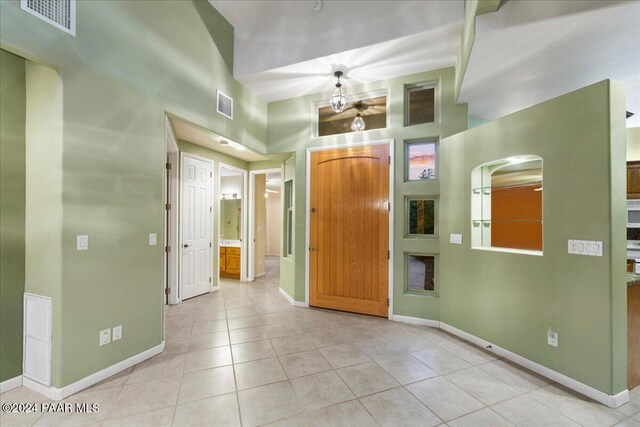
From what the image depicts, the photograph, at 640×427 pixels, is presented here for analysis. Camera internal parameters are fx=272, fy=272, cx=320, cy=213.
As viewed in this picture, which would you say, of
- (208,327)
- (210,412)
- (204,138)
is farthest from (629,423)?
(204,138)

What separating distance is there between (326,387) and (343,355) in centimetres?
55

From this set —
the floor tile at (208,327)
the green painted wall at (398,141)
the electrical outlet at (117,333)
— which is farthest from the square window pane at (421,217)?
the electrical outlet at (117,333)

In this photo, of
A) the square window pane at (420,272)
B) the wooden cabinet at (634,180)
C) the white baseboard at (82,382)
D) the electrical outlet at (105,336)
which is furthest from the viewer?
the wooden cabinet at (634,180)

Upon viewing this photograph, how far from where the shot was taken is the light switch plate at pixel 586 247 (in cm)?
203

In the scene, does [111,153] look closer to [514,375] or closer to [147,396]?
[147,396]

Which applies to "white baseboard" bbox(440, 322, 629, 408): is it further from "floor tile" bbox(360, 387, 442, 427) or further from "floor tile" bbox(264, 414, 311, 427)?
"floor tile" bbox(264, 414, 311, 427)

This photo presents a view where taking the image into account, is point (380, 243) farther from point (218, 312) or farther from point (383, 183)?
point (218, 312)

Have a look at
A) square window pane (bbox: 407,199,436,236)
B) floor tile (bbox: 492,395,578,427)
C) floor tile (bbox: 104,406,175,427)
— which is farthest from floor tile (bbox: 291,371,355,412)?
square window pane (bbox: 407,199,436,236)

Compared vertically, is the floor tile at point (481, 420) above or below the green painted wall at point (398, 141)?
below

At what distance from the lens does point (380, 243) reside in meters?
3.72

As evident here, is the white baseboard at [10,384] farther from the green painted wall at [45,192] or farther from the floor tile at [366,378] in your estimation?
the floor tile at [366,378]

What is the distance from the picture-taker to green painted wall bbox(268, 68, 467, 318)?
11.3ft

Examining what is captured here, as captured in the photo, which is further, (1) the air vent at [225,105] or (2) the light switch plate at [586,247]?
(1) the air vent at [225,105]

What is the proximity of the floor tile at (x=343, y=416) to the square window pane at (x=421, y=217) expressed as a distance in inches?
89.2
